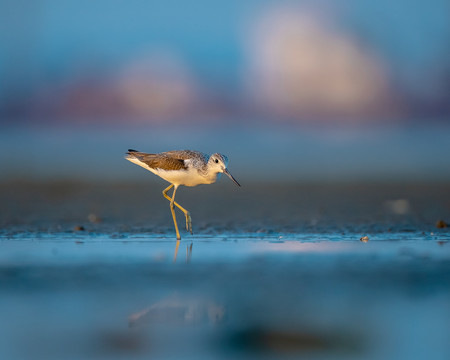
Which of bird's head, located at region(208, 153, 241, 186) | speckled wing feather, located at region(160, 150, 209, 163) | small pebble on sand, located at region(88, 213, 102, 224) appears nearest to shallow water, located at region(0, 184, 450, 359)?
small pebble on sand, located at region(88, 213, 102, 224)

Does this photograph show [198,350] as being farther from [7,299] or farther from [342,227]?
[342,227]

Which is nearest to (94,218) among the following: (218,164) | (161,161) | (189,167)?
(161,161)

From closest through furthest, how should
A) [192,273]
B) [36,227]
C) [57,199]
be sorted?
[192,273]
[36,227]
[57,199]

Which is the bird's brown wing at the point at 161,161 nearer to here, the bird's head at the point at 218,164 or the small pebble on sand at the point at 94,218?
the bird's head at the point at 218,164

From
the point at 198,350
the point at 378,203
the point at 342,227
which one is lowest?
the point at 198,350

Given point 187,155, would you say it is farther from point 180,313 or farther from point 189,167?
point 180,313

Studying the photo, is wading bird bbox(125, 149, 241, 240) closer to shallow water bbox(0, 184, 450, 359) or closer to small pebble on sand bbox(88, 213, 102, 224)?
shallow water bbox(0, 184, 450, 359)

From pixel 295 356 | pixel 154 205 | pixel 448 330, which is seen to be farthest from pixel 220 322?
pixel 154 205

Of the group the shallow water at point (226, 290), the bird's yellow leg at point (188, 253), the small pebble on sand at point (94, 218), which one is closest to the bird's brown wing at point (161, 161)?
the shallow water at point (226, 290)
